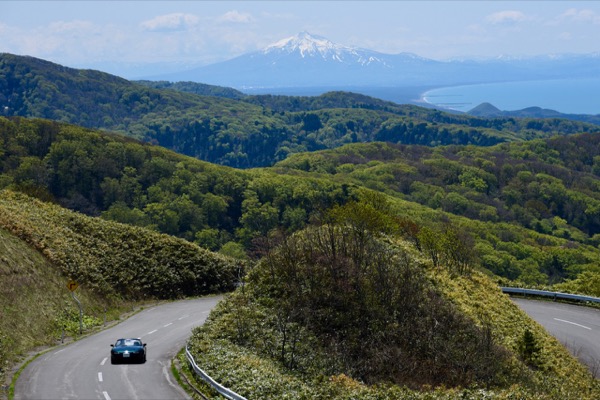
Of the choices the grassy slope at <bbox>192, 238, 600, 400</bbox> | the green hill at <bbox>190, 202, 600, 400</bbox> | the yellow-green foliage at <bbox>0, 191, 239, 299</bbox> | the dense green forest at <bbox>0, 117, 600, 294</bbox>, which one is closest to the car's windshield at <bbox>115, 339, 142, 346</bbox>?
the green hill at <bbox>190, 202, 600, 400</bbox>

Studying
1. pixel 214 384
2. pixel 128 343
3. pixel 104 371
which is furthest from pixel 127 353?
pixel 214 384

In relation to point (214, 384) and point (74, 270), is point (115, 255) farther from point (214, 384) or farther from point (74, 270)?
point (214, 384)

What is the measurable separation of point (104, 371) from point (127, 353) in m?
1.56

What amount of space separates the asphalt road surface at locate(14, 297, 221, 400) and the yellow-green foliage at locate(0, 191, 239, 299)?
8478 mm

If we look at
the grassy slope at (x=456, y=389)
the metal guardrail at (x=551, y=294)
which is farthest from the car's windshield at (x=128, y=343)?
the metal guardrail at (x=551, y=294)

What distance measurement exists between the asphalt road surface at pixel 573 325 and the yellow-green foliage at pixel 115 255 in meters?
23.1

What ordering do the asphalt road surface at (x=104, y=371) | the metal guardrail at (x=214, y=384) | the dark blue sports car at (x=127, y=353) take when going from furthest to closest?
the dark blue sports car at (x=127, y=353), the asphalt road surface at (x=104, y=371), the metal guardrail at (x=214, y=384)

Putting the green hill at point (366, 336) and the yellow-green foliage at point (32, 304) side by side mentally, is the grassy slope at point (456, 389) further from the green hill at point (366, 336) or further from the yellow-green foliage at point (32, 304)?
the yellow-green foliage at point (32, 304)

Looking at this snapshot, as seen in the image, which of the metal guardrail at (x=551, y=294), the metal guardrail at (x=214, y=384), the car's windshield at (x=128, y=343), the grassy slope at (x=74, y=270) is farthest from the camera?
the metal guardrail at (x=551, y=294)

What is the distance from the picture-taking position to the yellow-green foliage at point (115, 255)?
141 feet

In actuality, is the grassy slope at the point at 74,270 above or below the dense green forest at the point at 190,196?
above

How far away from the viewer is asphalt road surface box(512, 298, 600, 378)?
39.3m

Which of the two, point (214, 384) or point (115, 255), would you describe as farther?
point (115, 255)

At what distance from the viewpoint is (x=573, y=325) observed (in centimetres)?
4453
